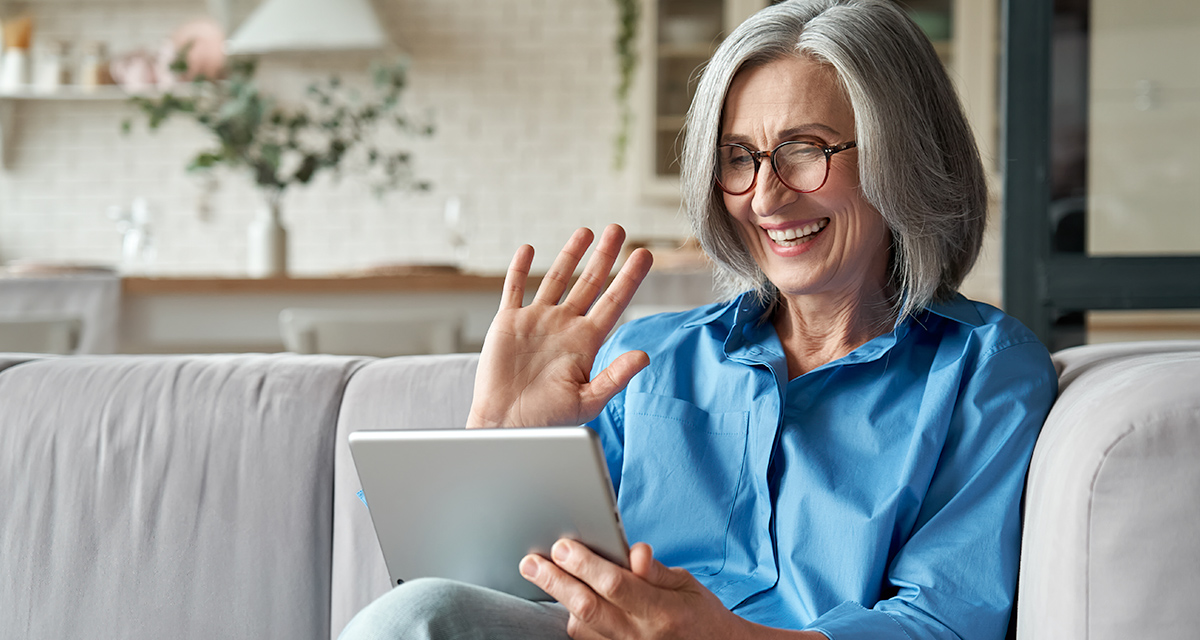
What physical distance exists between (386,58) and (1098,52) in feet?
12.7

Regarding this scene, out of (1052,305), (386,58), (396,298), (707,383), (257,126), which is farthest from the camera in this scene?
(386,58)

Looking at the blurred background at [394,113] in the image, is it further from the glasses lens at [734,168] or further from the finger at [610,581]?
the finger at [610,581]

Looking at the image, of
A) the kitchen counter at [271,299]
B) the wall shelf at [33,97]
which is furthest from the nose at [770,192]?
the wall shelf at [33,97]

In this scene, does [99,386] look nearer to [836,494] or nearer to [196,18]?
[836,494]

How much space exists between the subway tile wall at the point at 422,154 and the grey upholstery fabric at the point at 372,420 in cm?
362

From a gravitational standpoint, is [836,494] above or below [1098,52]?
below

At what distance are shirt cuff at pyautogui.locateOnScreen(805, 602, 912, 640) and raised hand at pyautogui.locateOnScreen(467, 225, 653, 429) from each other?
0.33m

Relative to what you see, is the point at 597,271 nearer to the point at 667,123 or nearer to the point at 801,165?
the point at 801,165

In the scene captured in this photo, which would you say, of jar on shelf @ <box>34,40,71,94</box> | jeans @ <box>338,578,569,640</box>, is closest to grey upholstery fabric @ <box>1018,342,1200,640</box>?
jeans @ <box>338,578,569,640</box>

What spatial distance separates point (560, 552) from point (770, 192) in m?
0.48

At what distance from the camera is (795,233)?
1.19m

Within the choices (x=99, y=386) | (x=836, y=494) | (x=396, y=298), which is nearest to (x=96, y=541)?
(x=99, y=386)

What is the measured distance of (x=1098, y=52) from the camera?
6.18 feet

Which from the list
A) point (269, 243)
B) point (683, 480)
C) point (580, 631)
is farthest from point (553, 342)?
point (269, 243)
